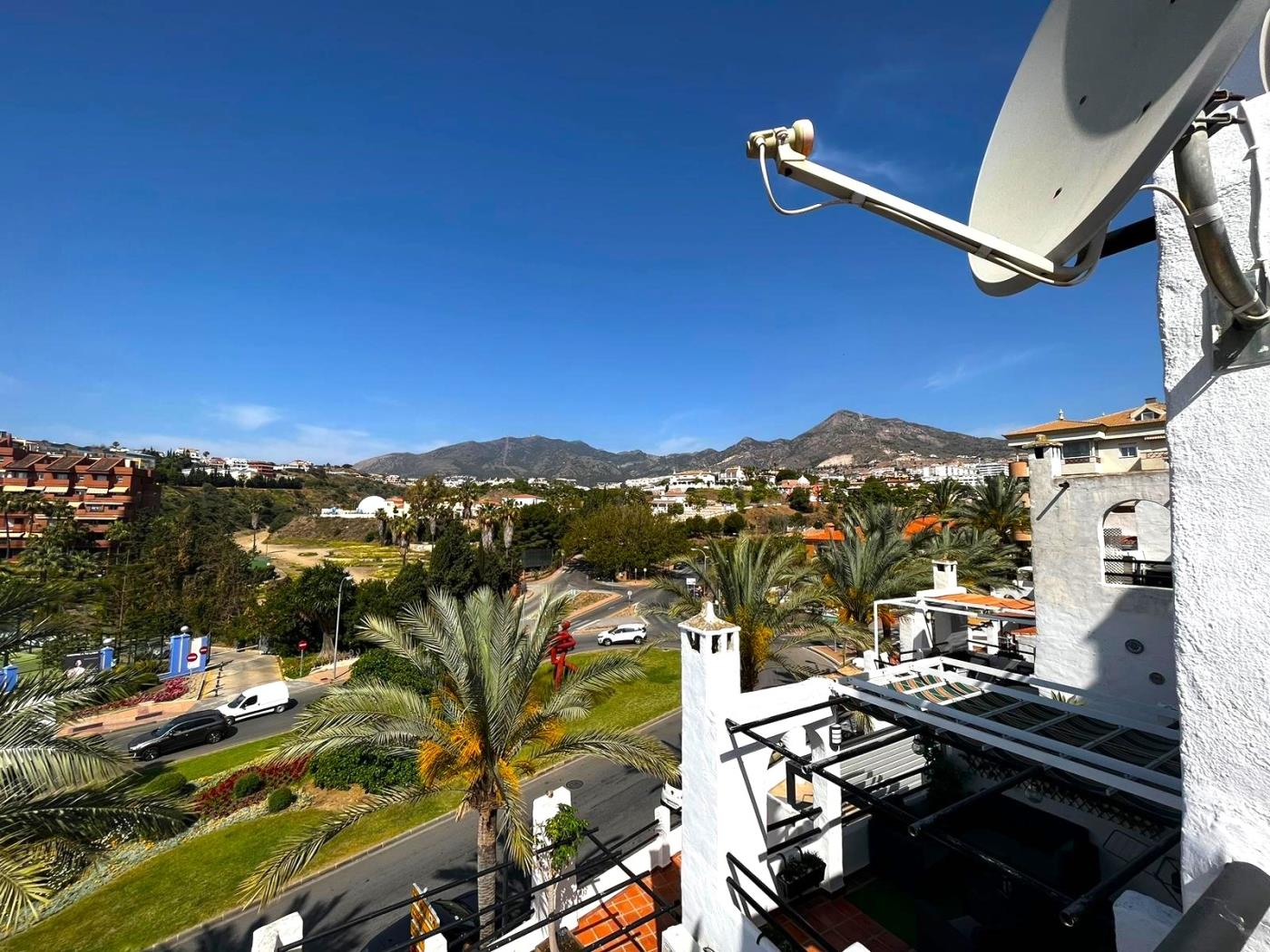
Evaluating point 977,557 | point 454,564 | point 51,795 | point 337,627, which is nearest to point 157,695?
point 337,627

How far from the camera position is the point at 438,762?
7.86 meters

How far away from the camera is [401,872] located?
36.6 ft

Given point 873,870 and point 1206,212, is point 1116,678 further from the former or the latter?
point 1206,212

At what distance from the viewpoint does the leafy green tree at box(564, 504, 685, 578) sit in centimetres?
4688

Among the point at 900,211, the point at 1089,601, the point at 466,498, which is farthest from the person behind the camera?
the point at 466,498

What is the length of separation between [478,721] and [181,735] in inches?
637

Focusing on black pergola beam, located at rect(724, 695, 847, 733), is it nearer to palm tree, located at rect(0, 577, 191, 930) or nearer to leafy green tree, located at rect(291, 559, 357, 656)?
palm tree, located at rect(0, 577, 191, 930)

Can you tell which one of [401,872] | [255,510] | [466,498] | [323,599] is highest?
[466,498]

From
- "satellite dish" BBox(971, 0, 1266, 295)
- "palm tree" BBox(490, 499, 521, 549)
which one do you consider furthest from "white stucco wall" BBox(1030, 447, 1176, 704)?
"palm tree" BBox(490, 499, 521, 549)

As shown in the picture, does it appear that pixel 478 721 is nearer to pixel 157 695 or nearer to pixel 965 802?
pixel 965 802

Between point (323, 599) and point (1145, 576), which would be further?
point (323, 599)

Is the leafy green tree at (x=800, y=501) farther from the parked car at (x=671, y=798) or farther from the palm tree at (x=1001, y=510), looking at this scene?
the parked car at (x=671, y=798)

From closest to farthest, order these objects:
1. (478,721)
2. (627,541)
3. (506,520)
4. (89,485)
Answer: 1. (478,721)
2. (627,541)
3. (89,485)
4. (506,520)

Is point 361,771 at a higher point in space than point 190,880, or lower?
higher
